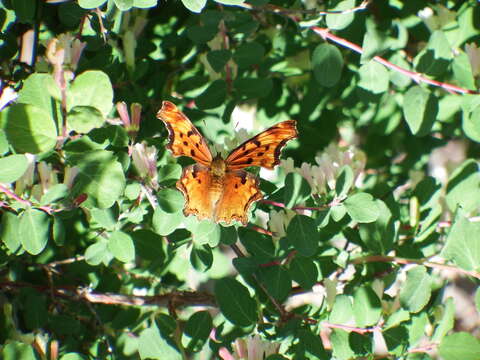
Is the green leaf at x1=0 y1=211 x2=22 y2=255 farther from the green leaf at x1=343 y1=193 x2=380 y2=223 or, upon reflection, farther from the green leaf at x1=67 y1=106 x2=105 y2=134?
the green leaf at x1=343 y1=193 x2=380 y2=223

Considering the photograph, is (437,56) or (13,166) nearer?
(13,166)

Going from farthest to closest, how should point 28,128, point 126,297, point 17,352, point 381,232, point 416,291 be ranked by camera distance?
point 126,297 → point 381,232 → point 416,291 → point 17,352 → point 28,128

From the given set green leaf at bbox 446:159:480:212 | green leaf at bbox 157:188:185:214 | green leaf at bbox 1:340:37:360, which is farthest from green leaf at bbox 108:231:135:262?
green leaf at bbox 446:159:480:212

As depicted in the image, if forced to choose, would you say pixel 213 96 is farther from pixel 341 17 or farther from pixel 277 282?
pixel 277 282

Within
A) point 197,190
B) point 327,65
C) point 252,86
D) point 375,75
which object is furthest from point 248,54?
point 197,190

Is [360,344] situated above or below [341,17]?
below

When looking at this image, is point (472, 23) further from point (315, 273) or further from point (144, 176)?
point (144, 176)
